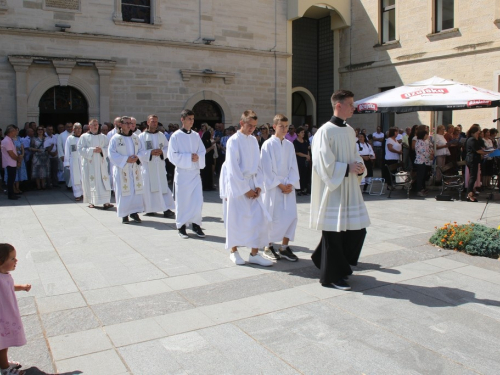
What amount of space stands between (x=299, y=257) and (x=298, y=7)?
1552cm

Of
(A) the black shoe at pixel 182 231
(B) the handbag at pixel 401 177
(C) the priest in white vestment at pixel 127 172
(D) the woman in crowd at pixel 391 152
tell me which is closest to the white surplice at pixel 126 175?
(C) the priest in white vestment at pixel 127 172

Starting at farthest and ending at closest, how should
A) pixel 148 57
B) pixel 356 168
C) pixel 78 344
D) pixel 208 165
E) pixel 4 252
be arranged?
1. pixel 148 57
2. pixel 208 165
3. pixel 356 168
4. pixel 78 344
5. pixel 4 252

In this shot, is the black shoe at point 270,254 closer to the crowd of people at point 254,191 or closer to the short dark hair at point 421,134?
the crowd of people at point 254,191

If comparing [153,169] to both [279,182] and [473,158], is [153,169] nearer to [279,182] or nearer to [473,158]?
[279,182]

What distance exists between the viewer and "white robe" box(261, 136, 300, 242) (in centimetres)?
618

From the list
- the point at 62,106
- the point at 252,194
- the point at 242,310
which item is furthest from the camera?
the point at 62,106

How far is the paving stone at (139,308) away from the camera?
172 inches

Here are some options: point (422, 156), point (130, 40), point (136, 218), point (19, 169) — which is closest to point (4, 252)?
point (136, 218)

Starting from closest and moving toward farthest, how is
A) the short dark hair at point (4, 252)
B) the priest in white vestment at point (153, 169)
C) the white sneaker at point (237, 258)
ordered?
1. the short dark hair at point (4, 252)
2. the white sneaker at point (237, 258)
3. the priest in white vestment at point (153, 169)

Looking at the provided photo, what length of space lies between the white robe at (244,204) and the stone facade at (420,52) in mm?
13208

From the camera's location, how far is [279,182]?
20.2 feet

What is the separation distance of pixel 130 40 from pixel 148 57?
83 centimetres

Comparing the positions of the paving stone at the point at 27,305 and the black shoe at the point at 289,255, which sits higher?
the black shoe at the point at 289,255

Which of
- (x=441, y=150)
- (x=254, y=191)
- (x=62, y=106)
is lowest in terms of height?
(x=254, y=191)
